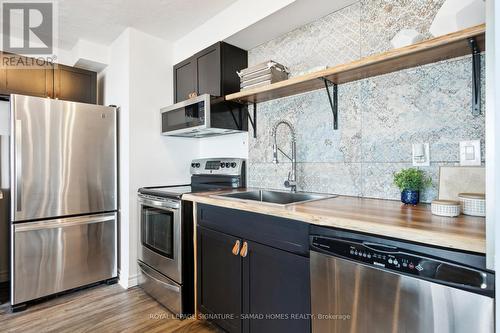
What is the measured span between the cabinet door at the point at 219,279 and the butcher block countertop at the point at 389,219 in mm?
287

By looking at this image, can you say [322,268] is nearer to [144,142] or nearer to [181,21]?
[144,142]

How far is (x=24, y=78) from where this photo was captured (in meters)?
2.55

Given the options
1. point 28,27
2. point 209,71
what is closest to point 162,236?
point 209,71

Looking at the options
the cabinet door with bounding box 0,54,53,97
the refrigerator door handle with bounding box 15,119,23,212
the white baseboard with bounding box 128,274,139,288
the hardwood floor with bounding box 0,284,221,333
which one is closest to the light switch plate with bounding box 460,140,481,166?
the hardwood floor with bounding box 0,284,221,333

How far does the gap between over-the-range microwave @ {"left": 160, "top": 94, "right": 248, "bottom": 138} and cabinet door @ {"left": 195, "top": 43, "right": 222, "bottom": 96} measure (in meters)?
0.14

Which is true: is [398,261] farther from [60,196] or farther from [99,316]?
[60,196]

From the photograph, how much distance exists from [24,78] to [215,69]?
1.86 m

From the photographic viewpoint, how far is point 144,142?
2574 mm

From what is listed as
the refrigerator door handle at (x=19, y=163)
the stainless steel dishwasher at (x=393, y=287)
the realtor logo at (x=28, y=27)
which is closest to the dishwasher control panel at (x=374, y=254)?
the stainless steel dishwasher at (x=393, y=287)

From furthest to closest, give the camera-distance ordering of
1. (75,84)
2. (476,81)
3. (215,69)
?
(75,84)
(215,69)
(476,81)

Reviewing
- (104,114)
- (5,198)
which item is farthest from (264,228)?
(5,198)

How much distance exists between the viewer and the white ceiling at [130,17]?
211 centimetres

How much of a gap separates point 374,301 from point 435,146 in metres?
0.87

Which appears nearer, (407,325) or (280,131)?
(407,325)
